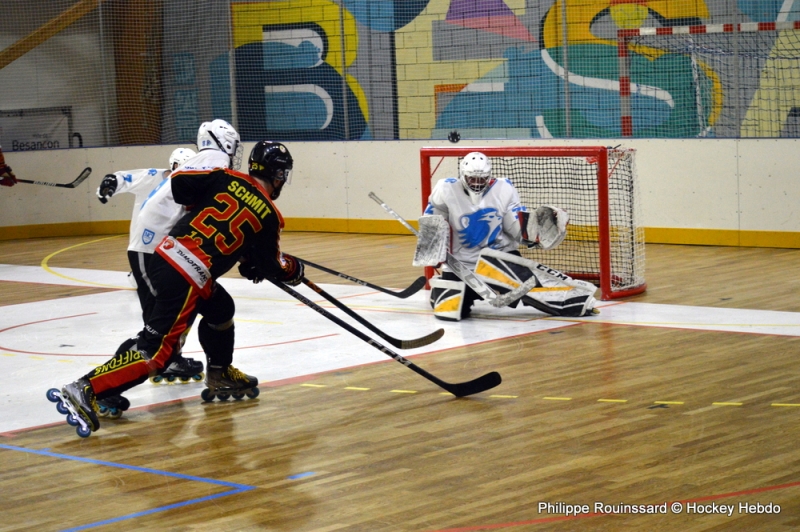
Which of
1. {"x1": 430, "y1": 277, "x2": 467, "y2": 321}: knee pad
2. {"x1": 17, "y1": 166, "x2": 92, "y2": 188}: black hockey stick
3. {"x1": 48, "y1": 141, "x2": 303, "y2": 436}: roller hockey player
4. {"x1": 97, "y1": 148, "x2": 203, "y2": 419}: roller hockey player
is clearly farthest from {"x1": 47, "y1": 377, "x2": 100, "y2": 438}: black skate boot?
{"x1": 17, "y1": 166, "x2": 92, "y2": 188}: black hockey stick

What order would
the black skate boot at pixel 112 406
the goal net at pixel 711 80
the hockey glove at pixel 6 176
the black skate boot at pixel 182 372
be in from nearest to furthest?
the black skate boot at pixel 112 406 < the black skate boot at pixel 182 372 < the goal net at pixel 711 80 < the hockey glove at pixel 6 176

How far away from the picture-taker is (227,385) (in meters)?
5.02

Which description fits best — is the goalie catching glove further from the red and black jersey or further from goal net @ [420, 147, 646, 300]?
the red and black jersey

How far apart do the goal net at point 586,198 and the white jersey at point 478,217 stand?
2.19 feet

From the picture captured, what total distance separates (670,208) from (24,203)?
7106mm

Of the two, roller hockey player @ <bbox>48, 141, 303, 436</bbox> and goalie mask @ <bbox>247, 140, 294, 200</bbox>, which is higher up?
goalie mask @ <bbox>247, 140, 294, 200</bbox>

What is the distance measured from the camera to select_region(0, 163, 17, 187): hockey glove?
11258 mm

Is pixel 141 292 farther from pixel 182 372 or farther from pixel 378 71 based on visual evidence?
pixel 378 71

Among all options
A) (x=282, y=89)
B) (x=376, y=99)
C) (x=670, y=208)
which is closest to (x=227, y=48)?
(x=282, y=89)

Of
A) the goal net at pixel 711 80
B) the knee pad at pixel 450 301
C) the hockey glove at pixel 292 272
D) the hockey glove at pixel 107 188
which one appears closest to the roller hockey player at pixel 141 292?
the hockey glove at pixel 107 188

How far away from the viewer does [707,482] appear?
11.7 ft

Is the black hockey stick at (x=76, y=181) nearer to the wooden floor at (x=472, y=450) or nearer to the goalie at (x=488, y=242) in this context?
the goalie at (x=488, y=242)

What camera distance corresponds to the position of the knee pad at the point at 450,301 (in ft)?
22.5

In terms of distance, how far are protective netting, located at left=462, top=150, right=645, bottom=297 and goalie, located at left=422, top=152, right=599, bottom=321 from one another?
61 centimetres
